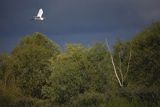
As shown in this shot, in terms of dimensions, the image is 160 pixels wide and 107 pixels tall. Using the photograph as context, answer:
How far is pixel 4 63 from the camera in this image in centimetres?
8256

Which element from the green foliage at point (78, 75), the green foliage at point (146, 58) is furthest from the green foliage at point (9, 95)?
the green foliage at point (146, 58)

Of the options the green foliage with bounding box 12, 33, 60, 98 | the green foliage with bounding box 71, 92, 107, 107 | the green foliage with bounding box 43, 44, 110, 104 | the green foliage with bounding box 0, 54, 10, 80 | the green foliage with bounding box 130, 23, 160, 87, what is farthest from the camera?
the green foliage with bounding box 0, 54, 10, 80

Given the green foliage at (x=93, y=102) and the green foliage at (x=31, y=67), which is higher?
the green foliage at (x=31, y=67)

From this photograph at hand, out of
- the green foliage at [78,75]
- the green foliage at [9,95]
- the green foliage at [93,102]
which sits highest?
the green foliage at [78,75]

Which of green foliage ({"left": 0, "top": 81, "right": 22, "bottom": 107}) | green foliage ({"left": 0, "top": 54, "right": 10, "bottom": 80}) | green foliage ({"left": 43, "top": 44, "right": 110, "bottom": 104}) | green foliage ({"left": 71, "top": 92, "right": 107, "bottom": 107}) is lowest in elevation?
green foliage ({"left": 71, "top": 92, "right": 107, "bottom": 107})

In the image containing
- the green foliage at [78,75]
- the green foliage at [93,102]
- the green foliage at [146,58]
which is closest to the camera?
the green foliage at [93,102]

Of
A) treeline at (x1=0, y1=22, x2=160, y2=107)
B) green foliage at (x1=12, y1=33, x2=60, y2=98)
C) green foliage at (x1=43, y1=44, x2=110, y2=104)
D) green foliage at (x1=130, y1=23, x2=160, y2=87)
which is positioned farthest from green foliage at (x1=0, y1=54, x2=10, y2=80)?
green foliage at (x1=130, y1=23, x2=160, y2=87)

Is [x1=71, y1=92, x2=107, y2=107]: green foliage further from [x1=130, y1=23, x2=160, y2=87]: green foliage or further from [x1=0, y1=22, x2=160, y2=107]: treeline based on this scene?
[x1=130, y1=23, x2=160, y2=87]: green foliage

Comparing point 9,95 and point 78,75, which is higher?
point 78,75

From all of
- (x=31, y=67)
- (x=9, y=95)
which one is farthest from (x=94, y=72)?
(x=31, y=67)

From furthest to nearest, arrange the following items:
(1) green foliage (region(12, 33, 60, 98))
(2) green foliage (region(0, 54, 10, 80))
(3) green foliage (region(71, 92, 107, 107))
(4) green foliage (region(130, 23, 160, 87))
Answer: (2) green foliage (region(0, 54, 10, 80)) → (1) green foliage (region(12, 33, 60, 98)) → (4) green foliage (region(130, 23, 160, 87)) → (3) green foliage (region(71, 92, 107, 107))

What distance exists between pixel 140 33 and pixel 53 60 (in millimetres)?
14225

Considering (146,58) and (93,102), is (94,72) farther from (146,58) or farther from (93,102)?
(93,102)

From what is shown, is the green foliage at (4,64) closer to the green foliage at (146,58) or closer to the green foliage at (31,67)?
the green foliage at (31,67)
